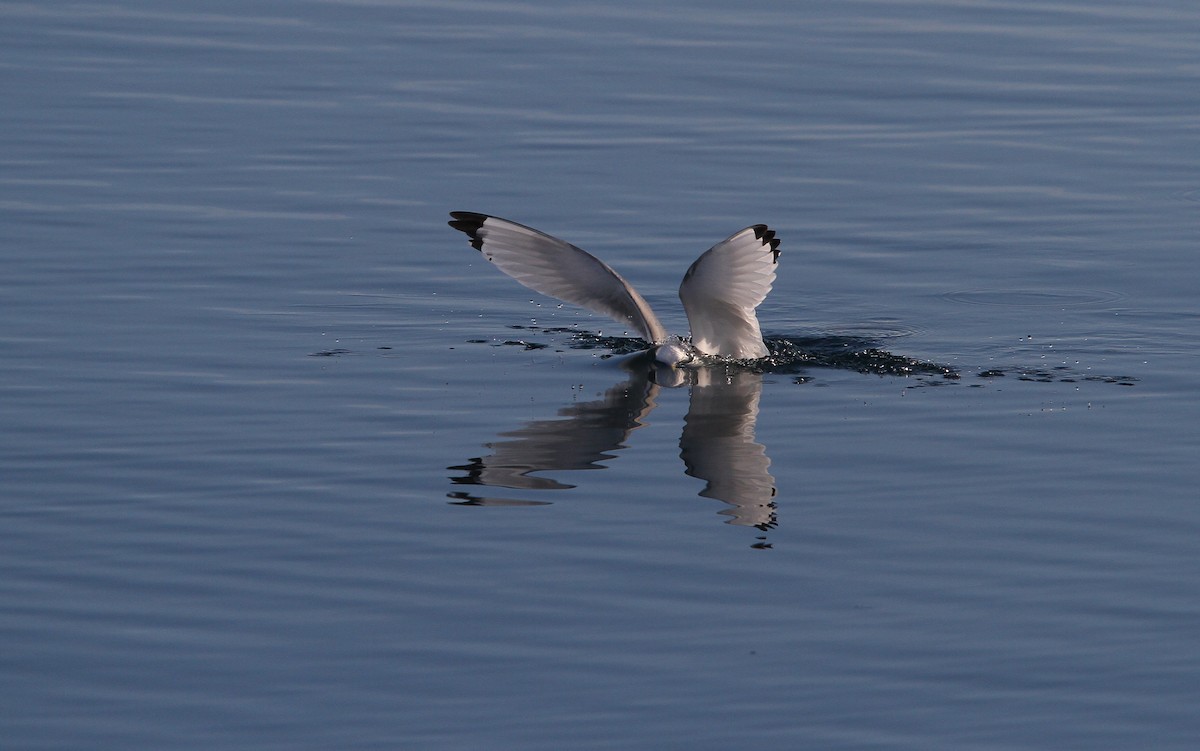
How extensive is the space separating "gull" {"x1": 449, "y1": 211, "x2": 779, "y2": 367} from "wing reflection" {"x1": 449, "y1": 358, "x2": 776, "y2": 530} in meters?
0.22

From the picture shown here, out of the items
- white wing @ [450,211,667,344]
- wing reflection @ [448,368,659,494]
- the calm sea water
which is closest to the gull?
white wing @ [450,211,667,344]

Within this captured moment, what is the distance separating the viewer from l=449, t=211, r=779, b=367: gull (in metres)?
12.4

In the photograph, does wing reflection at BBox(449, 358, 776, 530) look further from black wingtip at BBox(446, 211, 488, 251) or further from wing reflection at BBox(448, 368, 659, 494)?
black wingtip at BBox(446, 211, 488, 251)

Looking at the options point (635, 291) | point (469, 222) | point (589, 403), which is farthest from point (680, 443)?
point (469, 222)

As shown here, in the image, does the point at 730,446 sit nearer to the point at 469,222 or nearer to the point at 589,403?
the point at 589,403

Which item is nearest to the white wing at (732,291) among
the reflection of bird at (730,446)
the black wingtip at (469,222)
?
the reflection of bird at (730,446)

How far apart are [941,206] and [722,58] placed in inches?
242


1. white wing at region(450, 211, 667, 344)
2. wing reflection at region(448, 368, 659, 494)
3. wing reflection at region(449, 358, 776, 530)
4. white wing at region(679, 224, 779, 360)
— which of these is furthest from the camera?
white wing at region(450, 211, 667, 344)

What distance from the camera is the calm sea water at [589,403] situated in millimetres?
7414

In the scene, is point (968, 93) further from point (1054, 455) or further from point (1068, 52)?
point (1054, 455)

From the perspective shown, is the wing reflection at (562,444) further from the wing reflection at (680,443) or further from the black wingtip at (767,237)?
the black wingtip at (767,237)

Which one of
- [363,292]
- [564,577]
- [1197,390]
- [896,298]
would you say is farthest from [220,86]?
[564,577]

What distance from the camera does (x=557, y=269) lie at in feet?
43.2

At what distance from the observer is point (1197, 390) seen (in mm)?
11898
